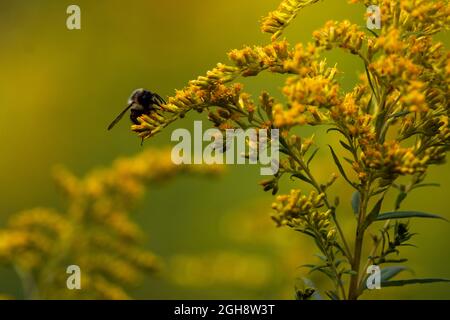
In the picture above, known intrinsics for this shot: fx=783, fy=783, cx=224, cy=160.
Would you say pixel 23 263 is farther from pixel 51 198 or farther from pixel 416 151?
pixel 51 198

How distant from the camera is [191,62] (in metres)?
12.0

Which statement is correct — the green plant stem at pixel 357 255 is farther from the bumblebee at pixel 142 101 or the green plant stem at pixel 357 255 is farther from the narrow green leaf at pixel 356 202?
the bumblebee at pixel 142 101

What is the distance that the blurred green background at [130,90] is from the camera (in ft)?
30.7

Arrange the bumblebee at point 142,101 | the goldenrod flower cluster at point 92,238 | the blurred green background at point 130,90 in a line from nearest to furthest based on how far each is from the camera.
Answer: the bumblebee at point 142,101
the goldenrod flower cluster at point 92,238
the blurred green background at point 130,90

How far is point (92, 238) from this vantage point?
5.80 meters

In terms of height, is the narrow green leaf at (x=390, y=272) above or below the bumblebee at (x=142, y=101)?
below

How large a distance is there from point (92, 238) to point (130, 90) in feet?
19.9

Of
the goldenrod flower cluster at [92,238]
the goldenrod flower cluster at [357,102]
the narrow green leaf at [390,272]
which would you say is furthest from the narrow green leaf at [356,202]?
the goldenrod flower cluster at [92,238]

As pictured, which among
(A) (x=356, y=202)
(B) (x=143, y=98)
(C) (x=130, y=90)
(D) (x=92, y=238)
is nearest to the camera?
(A) (x=356, y=202)

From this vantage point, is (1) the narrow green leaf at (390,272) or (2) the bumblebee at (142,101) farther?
(2) the bumblebee at (142,101)

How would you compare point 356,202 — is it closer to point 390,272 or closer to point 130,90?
point 390,272

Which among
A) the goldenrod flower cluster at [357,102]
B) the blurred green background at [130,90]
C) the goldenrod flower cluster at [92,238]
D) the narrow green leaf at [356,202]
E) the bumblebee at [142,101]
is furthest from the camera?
the blurred green background at [130,90]

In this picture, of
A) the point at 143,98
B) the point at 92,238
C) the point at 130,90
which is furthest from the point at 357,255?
the point at 130,90

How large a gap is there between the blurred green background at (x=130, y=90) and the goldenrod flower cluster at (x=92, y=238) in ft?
8.90
